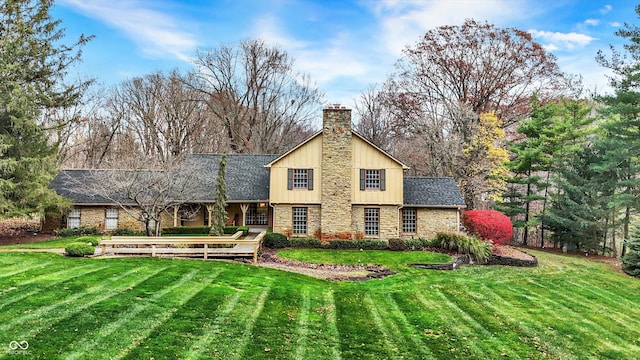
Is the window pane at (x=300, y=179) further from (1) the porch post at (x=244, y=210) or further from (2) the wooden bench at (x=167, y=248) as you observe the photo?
(2) the wooden bench at (x=167, y=248)

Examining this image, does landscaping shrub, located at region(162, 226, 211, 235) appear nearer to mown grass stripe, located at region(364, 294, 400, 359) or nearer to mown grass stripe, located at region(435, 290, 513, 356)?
mown grass stripe, located at region(364, 294, 400, 359)

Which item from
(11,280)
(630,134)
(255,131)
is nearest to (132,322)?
(11,280)

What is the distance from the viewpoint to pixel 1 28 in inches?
802

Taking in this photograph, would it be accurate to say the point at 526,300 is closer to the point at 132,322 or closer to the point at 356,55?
the point at 132,322

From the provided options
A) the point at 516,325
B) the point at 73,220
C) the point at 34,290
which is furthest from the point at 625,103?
the point at 73,220

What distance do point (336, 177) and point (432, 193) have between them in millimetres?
5855

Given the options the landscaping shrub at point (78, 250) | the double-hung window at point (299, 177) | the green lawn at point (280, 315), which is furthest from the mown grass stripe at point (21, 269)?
the double-hung window at point (299, 177)

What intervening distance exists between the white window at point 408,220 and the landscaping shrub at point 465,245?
1.63 metres

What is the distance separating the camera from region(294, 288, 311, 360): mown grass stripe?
7117 mm

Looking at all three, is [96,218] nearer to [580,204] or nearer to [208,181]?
[208,181]

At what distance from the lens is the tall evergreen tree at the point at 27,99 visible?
18375 mm

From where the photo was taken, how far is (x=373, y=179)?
22.3 metres

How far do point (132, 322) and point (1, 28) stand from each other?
20.8 metres

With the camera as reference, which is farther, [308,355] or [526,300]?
[526,300]
